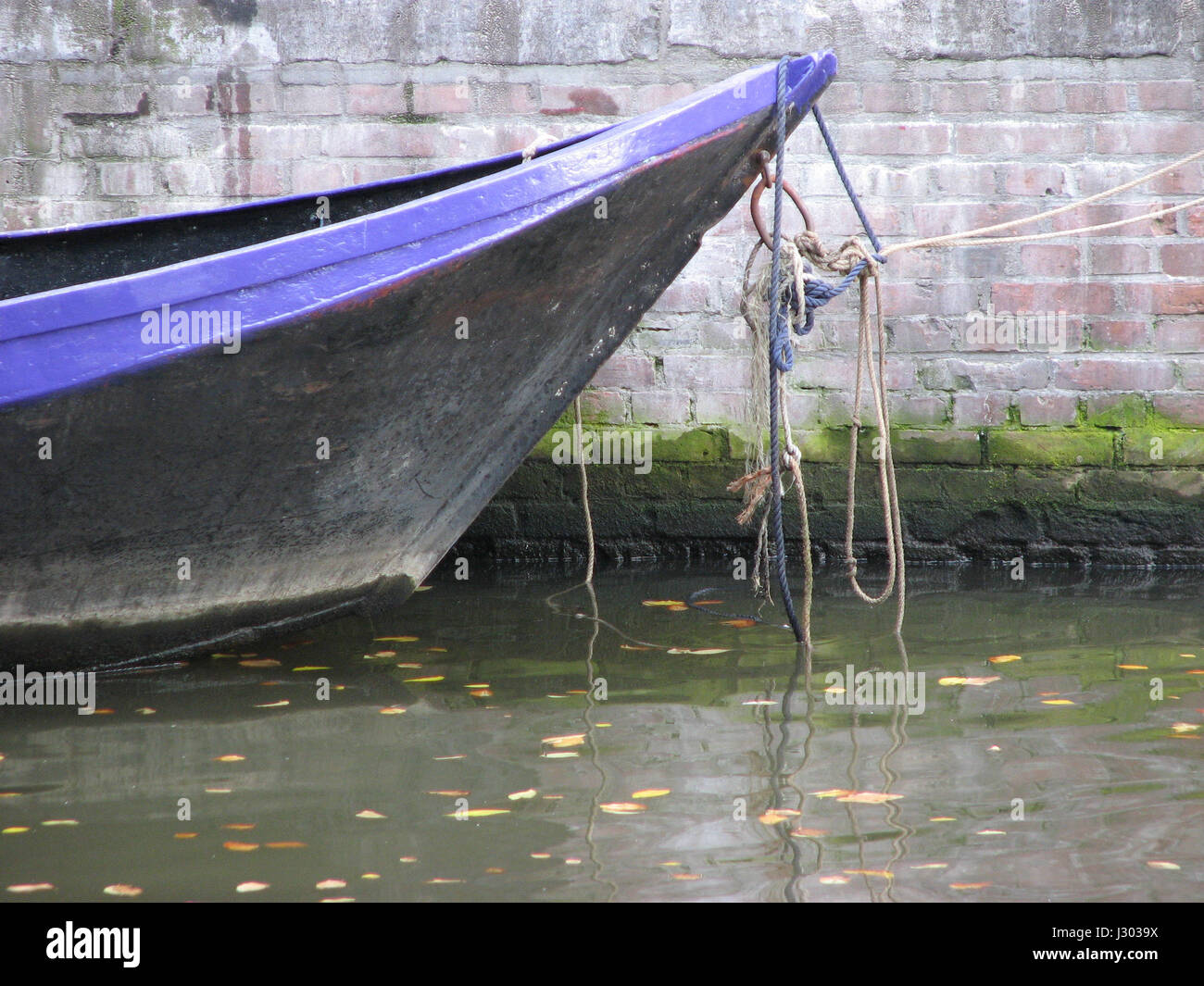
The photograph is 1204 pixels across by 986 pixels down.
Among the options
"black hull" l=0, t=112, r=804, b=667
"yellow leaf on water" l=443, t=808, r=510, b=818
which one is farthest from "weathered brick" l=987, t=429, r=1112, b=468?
"yellow leaf on water" l=443, t=808, r=510, b=818

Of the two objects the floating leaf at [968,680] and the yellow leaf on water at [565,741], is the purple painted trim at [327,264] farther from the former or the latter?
the floating leaf at [968,680]

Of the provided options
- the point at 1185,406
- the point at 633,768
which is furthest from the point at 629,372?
the point at 633,768

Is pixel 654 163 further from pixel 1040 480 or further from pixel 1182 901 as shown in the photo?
pixel 1040 480

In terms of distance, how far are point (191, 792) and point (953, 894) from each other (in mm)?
1557

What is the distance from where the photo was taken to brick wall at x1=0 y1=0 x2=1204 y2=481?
462 centimetres

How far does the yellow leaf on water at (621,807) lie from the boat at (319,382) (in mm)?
1254

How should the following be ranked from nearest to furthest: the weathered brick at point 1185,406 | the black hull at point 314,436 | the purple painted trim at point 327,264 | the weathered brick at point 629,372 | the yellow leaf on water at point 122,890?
the yellow leaf on water at point 122,890 < the purple painted trim at point 327,264 < the black hull at point 314,436 < the weathered brick at point 1185,406 < the weathered brick at point 629,372

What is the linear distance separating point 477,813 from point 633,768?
0.42 metres

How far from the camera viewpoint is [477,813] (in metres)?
2.46

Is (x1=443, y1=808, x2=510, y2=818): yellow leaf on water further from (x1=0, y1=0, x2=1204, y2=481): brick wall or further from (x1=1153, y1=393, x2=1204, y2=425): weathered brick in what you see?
(x1=1153, y1=393, x2=1204, y2=425): weathered brick

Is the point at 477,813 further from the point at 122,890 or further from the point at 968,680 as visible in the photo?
the point at 968,680

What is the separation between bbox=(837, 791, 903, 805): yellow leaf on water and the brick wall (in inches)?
97.1

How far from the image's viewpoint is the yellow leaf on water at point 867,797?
250 centimetres

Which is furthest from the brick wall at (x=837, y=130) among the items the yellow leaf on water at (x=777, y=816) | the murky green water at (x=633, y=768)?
the yellow leaf on water at (x=777, y=816)
